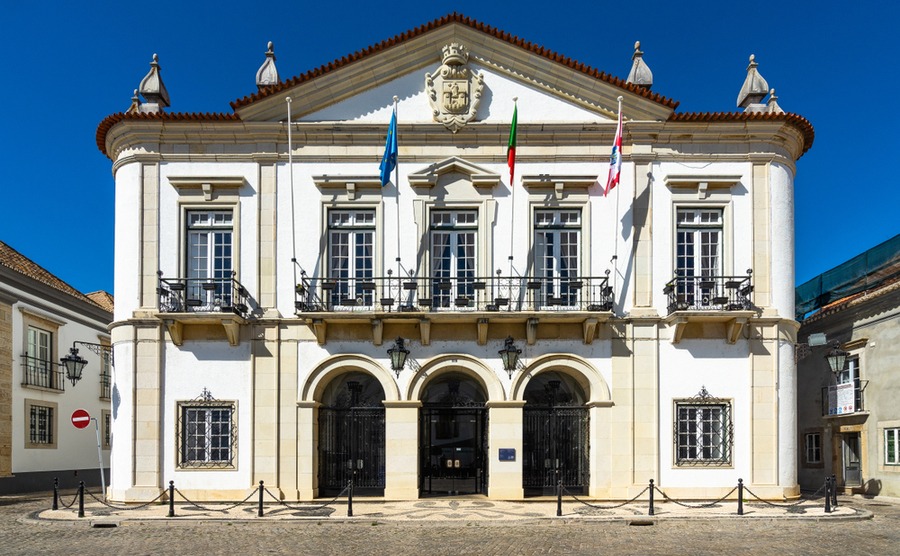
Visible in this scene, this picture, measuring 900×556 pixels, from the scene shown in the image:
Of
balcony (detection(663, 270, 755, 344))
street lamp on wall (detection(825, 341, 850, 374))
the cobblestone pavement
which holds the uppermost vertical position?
balcony (detection(663, 270, 755, 344))

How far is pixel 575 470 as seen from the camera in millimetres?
18453

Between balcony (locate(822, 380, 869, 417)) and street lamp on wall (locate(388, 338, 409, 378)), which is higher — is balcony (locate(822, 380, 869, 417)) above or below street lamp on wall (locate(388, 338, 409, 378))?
below

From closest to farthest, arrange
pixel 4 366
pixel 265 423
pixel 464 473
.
→ 1. pixel 265 423
2. pixel 464 473
3. pixel 4 366

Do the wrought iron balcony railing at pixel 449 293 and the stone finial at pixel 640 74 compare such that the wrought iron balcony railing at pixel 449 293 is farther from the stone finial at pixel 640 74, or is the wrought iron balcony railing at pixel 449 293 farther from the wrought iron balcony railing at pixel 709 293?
the stone finial at pixel 640 74

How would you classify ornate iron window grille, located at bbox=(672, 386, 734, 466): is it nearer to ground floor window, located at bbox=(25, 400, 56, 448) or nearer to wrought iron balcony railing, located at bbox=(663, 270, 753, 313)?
wrought iron balcony railing, located at bbox=(663, 270, 753, 313)

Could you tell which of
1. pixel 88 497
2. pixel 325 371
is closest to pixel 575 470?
pixel 325 371

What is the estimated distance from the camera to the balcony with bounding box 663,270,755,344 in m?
17.0

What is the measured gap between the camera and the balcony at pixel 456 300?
1714 centimetres

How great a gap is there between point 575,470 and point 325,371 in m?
6.35

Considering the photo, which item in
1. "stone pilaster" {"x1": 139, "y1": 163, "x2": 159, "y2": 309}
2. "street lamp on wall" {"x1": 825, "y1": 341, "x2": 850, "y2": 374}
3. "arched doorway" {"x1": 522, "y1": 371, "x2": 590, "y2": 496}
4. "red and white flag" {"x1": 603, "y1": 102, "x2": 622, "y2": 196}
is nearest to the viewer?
"red and white flag" {"x1": 603, "y1": 102, "x2": 622, "y2": 196}

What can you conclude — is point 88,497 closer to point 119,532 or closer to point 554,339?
point 119,532

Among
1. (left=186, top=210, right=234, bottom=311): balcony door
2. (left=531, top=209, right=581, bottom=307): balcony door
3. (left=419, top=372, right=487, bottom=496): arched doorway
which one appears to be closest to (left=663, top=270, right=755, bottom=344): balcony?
(left=531, top=209, right=581, bottom=307): balcony door

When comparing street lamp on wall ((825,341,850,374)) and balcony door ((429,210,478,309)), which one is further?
street lamp on wall ((825,341,850,374))

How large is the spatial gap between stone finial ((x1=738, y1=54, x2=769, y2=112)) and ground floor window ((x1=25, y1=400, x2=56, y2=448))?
21826 millimetres
